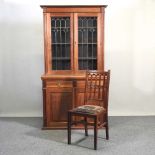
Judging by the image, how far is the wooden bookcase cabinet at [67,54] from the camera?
169 inches

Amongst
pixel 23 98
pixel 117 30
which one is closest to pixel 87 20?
pixel 117 30

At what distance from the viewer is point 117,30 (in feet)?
16.6

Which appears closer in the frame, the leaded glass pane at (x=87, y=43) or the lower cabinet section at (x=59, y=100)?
the lower cabinet section at (x=59, y=100)

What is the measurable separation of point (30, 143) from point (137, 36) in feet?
8.89

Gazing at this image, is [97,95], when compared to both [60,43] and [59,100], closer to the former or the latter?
[59,100]

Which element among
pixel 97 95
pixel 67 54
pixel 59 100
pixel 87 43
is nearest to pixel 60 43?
pixel 67 54

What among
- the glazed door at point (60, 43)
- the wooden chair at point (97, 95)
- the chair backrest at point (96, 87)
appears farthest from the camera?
the glazed door at point (60, 43)

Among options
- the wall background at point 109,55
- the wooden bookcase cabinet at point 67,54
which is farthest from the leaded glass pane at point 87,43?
the wall background at point 109,55

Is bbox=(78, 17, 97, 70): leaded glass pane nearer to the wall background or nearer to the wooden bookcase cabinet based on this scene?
the wooden bookcase cabinet

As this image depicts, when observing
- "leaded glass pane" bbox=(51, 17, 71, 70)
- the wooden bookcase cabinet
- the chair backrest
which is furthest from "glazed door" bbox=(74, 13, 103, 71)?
the chair backrest

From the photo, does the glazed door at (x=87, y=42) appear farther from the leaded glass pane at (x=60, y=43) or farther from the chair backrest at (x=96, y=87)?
the chair backrest at (x=96, y=87)

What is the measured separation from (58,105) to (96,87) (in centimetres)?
66

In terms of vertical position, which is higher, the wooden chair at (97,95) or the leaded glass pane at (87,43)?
the leaded glass pane at (87,43)

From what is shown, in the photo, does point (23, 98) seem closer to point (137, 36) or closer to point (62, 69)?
point (62, 69)
